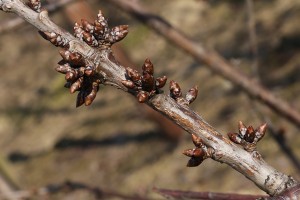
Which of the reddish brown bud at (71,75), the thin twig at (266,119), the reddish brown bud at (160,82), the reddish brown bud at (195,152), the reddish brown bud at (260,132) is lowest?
the reddish brown bud at (195,152)

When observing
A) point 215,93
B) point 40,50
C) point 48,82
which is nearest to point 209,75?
point 215,93

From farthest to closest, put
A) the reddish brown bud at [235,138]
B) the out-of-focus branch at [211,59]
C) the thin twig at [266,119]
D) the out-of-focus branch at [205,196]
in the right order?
the out-of-focus branch at [211,59], the thin twig at [266,119], the out-of-focus branch at [205,196], the reddish brown bud at [235,138]

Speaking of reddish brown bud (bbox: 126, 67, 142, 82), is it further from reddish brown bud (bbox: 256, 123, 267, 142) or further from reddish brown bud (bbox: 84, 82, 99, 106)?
reddish brown bud (bbox: 256, 123, 267, 142)

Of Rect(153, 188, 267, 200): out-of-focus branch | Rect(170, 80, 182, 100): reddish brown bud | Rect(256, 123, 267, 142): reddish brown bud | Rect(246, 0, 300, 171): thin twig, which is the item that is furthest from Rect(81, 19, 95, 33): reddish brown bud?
Rect(246, 0, 300, 171): thin twig

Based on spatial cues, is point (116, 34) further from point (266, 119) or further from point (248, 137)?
point (266, 119)

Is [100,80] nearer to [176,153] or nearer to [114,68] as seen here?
[114,68]

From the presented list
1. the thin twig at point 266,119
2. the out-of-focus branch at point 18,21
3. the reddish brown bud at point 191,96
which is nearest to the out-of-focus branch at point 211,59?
the thin twig at point 266,119

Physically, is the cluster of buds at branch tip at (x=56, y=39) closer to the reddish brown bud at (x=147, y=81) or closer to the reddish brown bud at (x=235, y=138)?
the reddish brown bud at (x=147, y=81)

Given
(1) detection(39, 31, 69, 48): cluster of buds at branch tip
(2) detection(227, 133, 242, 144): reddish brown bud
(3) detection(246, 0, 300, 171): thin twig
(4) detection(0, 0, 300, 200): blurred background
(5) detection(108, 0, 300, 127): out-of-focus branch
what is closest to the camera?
(1) detection(39, 31, 69, 48): cluster of buds at branch tip

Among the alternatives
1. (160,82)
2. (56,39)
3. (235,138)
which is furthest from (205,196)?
(56,39)
